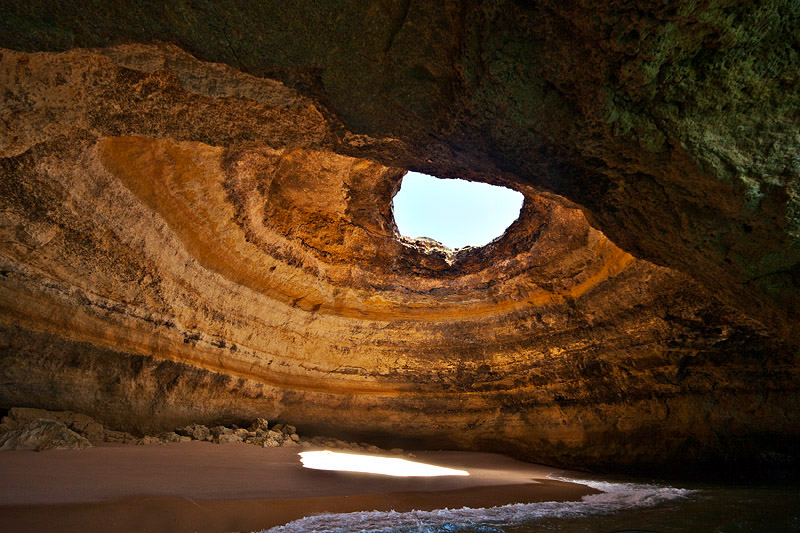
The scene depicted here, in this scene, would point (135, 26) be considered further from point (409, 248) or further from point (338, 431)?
point (338, 431)

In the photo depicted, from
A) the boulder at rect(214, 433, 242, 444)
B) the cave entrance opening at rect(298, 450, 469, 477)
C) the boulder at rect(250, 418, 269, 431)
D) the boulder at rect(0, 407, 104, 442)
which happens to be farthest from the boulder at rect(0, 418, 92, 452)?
the boulder at rect(250, 418, 269, 431)

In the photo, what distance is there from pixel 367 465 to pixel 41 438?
2.60 meters

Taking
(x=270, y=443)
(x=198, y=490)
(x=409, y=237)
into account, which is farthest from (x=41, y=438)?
(x=409, y=237)

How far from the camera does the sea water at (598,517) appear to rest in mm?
1985

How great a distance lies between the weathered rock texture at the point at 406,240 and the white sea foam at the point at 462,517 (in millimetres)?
1552

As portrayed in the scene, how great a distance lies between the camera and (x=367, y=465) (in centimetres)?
408

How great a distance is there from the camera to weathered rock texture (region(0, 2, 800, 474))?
79.6 inches

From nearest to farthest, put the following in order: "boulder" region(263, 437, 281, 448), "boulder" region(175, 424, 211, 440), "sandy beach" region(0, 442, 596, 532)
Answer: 1. "sandy beach" region(0, 442, 596, 532)
2. "boulder" region(175, 424, 211, 440)
3. "boulder" region(263, 437, 281, 448)

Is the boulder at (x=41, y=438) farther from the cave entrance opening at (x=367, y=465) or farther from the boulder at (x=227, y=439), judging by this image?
the cave entrance opening at (x=367, y=465)

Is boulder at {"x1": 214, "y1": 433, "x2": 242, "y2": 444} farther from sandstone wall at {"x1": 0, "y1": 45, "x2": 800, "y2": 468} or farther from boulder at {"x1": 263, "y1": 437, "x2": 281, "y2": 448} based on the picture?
sandstone wall at {"x1": 0, "y1": 45, "x2": 800, "y2": 468}

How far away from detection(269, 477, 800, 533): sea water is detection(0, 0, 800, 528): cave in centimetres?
114

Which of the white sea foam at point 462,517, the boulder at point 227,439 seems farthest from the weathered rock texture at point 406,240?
the white sea foam at point 462,517

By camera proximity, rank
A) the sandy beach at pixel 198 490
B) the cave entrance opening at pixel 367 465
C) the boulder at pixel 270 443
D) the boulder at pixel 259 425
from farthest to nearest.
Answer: the boulder at pixel 259 425 < the boulder at pixel 270 443 < the cave entrance opening at pixel 367 465 < the sandy beach at pixel 198 490

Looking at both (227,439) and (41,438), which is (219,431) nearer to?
(227,439)
